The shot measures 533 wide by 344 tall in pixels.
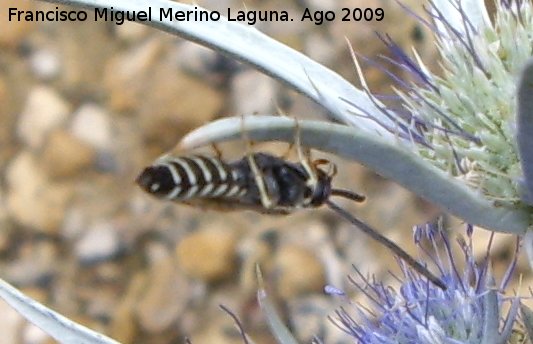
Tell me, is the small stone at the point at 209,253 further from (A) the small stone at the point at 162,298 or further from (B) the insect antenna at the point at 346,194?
(B) the insect antenna at the point at 346,194

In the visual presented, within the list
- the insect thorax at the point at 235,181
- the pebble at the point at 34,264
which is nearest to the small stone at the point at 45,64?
the pebble at the point at 34,264

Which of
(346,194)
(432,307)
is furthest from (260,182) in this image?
(432,307)

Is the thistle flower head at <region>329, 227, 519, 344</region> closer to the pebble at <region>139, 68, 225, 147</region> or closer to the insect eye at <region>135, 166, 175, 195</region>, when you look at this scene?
the insect eye at <region>135, 166, 175, 195</region>

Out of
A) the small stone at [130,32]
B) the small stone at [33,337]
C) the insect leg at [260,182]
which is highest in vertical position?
the small stone at [130,32]

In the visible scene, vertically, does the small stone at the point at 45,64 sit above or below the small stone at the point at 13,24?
below

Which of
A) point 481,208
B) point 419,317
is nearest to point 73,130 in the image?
point 419,317

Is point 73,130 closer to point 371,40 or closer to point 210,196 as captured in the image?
point 371,40

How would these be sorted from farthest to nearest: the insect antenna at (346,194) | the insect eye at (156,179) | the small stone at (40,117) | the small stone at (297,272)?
the small stone at (40,117), the small stone at (297,272), the insect antenna at (346,194), the insect eye at (156,179)

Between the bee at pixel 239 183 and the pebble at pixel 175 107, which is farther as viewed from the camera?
the pebble at pixel 175 107

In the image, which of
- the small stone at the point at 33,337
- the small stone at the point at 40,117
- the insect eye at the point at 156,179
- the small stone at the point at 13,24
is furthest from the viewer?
the small stone at the point at 13,24

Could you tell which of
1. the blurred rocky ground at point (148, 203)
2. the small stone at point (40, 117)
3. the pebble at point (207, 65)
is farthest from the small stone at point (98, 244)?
the pebble at point (207, 65)
